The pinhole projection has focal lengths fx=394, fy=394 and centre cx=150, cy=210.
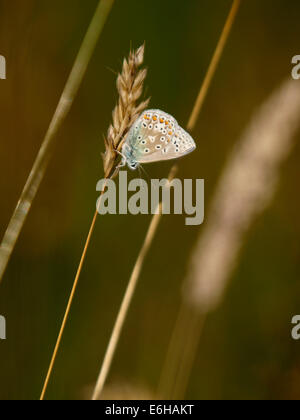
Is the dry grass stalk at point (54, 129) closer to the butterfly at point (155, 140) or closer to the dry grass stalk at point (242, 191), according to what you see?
the butterfly at point (155, 140)

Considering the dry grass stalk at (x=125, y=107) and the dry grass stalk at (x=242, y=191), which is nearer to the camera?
the dry grass stalk at (x=125, y=107)

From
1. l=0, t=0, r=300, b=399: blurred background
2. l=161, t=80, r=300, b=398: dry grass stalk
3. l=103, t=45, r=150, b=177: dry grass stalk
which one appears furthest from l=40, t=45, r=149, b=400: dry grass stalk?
l=0, t=0, r=300, b=399: blurred background

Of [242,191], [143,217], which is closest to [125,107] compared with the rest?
[242,191]

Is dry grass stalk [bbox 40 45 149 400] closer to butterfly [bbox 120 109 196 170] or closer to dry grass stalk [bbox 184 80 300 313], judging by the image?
butterfly [bbox 120 109 196 170]

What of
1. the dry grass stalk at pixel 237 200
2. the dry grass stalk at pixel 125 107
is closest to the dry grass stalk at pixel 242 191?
the dry grass stalk at pixel 237 200

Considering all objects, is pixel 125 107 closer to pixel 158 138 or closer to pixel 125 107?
pixel 125 107

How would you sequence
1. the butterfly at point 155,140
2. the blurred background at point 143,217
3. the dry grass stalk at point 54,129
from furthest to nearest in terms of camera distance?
the blurred background at point 143,217 < the butterfly at point 155,140 < the dry grass stalk at point 54,129

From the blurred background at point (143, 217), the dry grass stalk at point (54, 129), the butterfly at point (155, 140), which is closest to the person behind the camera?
the dry grass stalk at point (54, 129)
